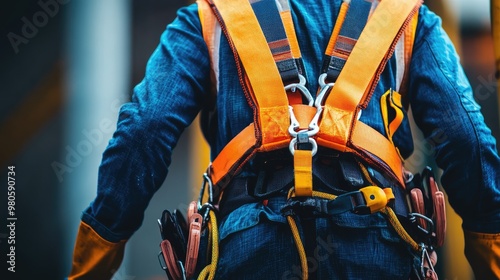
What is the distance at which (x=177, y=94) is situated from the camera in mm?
2096

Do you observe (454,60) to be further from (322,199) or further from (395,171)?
(322,199)

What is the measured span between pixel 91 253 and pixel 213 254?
0.52 m

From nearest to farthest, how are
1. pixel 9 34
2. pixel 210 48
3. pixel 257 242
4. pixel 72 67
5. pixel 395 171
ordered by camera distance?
1. pixel 257 242
2. pixel 395 171
3. pixel 210 48
4. pixel 9 34
5. pixel 72 67

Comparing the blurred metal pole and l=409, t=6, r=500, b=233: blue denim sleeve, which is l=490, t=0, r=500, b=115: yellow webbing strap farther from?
the blurred metal pole

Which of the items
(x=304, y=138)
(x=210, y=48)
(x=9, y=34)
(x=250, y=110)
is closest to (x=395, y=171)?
(x=304, y=138)

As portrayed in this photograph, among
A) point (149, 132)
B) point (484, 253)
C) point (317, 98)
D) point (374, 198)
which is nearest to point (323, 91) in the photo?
point (317, 98)

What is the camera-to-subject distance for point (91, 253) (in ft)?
7.22

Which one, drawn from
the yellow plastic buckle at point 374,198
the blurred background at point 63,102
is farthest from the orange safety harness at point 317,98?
the blurred background at point 63,102

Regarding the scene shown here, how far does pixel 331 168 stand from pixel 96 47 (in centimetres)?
369

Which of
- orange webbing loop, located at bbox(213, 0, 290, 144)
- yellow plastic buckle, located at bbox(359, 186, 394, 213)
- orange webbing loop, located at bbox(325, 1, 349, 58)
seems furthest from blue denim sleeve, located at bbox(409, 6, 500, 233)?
orange webbing loop, located at bbox(213, 0, 290, 144)

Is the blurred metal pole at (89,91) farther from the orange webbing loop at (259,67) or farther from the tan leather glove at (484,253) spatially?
the tan leather glove at (484,253)

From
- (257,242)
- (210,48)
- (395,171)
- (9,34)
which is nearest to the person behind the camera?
(257,242)

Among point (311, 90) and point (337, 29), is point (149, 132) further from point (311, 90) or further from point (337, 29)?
point (337, 29)

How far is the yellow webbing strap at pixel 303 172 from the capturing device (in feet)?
5.90
